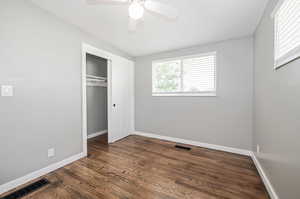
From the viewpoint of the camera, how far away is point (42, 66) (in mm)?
1868

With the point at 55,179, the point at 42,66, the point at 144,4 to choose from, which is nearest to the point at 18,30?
the point at 42,66

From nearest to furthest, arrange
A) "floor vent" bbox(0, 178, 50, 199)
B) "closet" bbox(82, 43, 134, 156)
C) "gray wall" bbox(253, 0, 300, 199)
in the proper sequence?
1. "gray wall" bbox(253, 0, 300, 199)
2. "floor vent" bbox(0, 178, 50, 199)
3. "closet" bbox(82, 43, 134, 156)

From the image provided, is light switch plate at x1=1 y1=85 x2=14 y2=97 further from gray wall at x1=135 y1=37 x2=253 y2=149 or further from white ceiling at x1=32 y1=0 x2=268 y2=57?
gray wall at x1=135 y1=37 x2=253 y2=149

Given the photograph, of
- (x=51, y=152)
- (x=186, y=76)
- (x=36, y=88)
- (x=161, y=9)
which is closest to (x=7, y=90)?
(x=36, y=88)

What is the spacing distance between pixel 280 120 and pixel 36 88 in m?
3.03

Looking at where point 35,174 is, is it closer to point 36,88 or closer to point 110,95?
point 36,88

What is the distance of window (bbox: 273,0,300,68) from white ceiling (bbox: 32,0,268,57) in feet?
1.65

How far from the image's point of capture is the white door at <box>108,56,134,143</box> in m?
3.11

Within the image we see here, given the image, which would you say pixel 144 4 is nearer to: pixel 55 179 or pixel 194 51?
pixel 194 51

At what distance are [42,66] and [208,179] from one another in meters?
2.92


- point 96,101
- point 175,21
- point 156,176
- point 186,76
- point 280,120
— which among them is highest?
point 175,21

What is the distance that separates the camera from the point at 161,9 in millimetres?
1398

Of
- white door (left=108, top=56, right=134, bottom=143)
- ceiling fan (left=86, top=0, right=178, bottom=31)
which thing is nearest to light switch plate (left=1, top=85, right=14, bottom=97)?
ceiling fan (left=86, top=0, right=178, bottom=31)

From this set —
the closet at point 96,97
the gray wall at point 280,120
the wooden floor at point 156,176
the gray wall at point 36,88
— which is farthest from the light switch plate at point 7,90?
the gray wall at point 280,120
